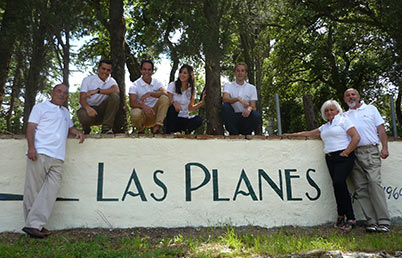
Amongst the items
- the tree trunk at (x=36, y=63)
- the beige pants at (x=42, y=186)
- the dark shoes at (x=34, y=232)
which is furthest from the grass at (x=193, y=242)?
the tree trunk at (x=36, y=63)

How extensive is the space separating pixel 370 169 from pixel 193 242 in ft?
7.73

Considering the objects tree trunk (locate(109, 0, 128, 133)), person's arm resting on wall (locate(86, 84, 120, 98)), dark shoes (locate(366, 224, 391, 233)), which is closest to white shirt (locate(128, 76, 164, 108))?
person's arm resting on wall (locate(86, 84, 120, 98))

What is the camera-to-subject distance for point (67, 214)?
469cm

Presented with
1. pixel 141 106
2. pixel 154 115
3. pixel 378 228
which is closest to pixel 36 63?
pixel 141 106

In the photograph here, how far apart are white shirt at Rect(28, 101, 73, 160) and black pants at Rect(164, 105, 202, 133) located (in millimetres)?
1576

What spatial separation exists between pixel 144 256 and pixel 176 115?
2.42 m

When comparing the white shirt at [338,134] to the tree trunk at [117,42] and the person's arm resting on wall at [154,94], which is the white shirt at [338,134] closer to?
the person's arm resting on wall at [154,94]

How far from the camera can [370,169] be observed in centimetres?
476

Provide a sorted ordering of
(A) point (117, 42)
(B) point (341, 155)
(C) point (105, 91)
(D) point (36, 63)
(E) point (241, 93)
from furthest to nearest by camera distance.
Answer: (A) point (117, 42), (D) point (36, 63), (E) point (241, 93), (C) point (105, 91), (B) point (341, 155)

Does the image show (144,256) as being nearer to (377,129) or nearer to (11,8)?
(377,129)

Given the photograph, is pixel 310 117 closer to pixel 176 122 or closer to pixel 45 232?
pixel 176 122

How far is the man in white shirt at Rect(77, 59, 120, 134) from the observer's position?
17.3ft

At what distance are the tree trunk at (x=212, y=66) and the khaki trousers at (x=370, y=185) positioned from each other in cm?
209

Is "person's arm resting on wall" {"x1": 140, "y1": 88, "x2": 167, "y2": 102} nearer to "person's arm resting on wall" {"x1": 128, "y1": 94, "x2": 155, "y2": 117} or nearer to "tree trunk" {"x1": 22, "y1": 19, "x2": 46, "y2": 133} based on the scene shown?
"person's arm resting on wall" {"x1": 128, "y1": 94, "x2": 155, "y2": 117}
